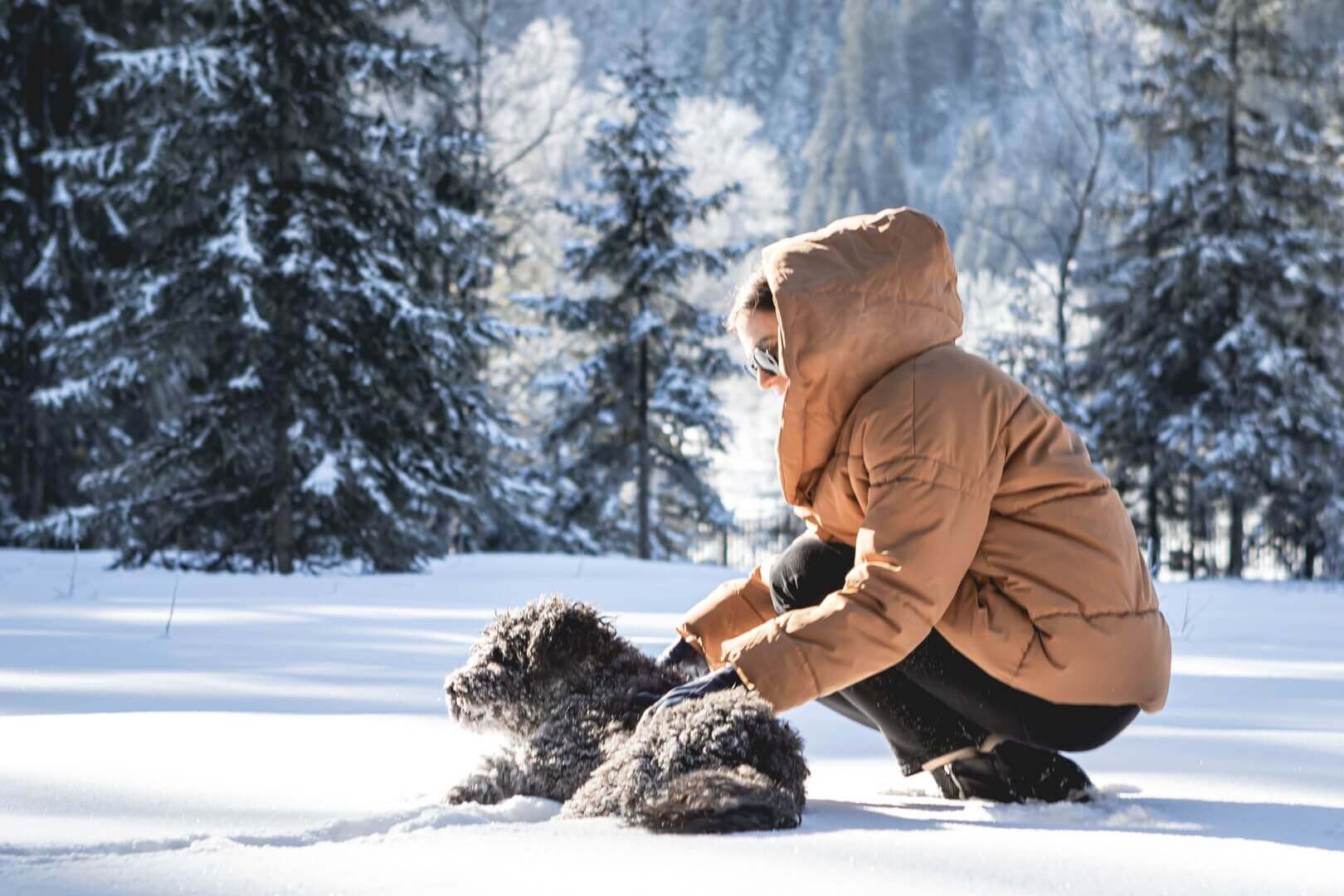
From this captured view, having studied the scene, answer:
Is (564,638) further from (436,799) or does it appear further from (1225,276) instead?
(1225,276)

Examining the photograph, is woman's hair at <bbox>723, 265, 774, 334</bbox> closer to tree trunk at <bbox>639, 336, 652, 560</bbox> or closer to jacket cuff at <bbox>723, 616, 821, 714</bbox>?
jacket cuff at <bbox>723, 616, 821, 714</bbox>

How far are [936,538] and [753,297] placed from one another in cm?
66

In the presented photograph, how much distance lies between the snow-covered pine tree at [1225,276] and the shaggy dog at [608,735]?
54.4 feet

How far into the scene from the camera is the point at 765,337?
2.57m

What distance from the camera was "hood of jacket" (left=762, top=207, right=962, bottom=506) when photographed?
7.76ft

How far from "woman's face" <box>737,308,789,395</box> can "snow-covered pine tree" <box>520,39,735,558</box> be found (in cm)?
1621

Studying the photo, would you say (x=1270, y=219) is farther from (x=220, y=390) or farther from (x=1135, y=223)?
(x=220, y=390)

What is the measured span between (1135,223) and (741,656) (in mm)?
18437

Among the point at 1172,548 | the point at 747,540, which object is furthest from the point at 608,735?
the point at 747,540

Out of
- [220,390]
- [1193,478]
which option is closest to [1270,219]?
[1193,478]

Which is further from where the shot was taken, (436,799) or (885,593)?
(436,799)

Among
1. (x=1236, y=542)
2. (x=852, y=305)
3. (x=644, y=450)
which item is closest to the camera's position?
(x=852, y=305)

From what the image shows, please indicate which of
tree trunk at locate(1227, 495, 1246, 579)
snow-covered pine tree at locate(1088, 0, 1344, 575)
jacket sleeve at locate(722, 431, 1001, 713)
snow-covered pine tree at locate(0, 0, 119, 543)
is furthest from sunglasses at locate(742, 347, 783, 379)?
tree trunk at locate(1227, 495, 1246, 579)

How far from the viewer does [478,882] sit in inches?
67.5
